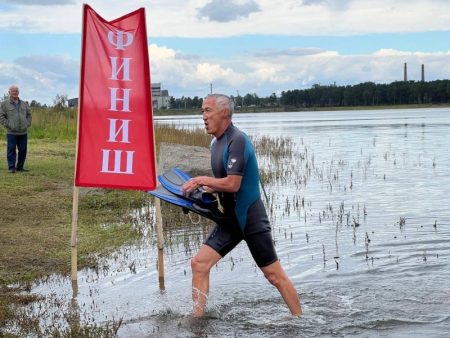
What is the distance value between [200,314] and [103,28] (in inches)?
136

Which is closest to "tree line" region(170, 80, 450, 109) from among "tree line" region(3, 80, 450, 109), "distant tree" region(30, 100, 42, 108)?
"tree line" region(3, 80, 450, 109)

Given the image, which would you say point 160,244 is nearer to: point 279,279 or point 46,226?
point 279,279

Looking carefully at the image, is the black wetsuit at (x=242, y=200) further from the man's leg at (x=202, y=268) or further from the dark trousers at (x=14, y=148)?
the dark trousers at (x=14, y=148)

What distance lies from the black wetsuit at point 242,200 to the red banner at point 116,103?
184 centimetres

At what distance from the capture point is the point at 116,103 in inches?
343

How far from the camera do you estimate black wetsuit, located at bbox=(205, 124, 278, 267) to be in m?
6.88

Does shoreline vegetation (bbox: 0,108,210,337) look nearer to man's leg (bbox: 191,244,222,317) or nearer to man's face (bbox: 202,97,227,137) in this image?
man's leg (bbox: 191,244,222,317)

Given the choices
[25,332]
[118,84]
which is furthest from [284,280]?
[118,84]

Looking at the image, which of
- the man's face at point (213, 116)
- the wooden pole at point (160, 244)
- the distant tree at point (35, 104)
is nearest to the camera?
the man's face at point (213, 116)

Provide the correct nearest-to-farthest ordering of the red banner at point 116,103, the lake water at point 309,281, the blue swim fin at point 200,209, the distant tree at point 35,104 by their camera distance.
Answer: the blue swim fin at point 200,209
the lake water at point 309,281
the red banner at point 116,103
the distant tree at point 35,104

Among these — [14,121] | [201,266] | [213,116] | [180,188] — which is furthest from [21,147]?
[213,116]

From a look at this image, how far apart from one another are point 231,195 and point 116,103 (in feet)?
7.77

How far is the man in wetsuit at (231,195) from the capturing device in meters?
6.86

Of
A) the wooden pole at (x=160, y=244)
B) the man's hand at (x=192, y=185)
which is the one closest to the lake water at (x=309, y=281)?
the wooden pole at (x=160, y=244)
